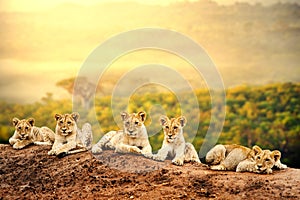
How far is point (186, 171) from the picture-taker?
9180 millimetres

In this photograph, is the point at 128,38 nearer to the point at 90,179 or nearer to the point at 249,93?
the point at 249,93

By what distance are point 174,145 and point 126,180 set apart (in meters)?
1.19

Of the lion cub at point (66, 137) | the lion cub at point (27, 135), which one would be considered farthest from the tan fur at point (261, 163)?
the lion cub at point (27, 135)

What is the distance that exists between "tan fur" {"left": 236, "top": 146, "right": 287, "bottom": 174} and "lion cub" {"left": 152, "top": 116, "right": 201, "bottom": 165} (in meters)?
0.93

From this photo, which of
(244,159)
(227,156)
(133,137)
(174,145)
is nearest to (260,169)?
(244,159)

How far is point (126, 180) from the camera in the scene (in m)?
9.07

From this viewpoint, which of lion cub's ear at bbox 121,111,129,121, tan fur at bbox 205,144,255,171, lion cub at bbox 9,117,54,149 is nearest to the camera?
tan fur at bbox 205,144,255,171

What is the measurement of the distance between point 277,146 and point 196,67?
3.14 meters

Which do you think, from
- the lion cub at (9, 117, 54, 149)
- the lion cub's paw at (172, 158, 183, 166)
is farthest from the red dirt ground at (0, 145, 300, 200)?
the lion cub at (9, 117, 54, 149)

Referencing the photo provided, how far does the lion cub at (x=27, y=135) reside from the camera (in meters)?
10.7

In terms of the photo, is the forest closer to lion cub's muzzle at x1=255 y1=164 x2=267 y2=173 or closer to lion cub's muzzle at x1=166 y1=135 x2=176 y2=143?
lion cub's muzzle at x1=166 y1=135 x2=176 y2=143

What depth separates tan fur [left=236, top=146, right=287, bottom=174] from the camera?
9109 mm

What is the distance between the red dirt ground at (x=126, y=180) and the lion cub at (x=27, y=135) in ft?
2.07

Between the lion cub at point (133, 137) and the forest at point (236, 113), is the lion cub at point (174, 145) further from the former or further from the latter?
the forest at point (236, 113)
